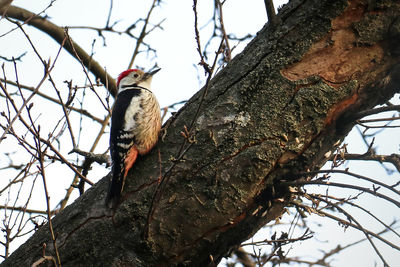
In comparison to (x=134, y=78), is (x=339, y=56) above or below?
below

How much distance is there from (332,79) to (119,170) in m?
1.27

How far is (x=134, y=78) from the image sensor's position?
432 centimetres

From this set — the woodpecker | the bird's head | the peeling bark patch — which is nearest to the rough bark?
the peeling bark patch

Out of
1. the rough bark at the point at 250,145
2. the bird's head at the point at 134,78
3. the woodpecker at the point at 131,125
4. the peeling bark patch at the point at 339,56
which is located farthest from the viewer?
the bird's head at the point at 134,78

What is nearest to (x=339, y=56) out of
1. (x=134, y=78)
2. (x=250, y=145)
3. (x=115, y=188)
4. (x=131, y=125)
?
(x=250, y=145)

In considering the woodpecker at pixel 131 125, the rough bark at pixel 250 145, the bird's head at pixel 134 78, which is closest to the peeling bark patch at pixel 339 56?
the rough bark at pixel 250 145

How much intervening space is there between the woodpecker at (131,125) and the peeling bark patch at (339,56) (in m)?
1.01

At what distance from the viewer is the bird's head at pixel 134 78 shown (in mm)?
4262

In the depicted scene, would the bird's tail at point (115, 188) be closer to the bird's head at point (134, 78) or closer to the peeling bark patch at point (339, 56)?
the peeling bark patch at point (339, 56)

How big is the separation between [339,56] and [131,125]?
1.76 m

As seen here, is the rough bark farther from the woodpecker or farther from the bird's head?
the bird's head

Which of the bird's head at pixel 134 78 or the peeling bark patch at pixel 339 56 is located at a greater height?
the bird's head at pixel 134 78

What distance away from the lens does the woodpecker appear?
96.0 inches

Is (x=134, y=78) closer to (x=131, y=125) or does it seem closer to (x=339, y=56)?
(x=131, y=125)
